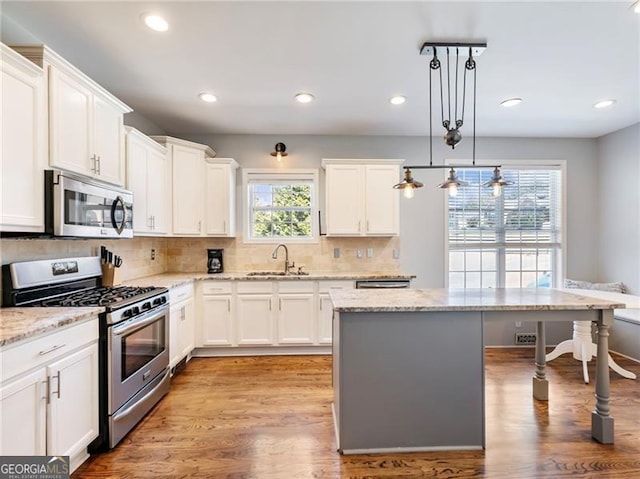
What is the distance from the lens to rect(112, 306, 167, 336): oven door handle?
2057 millimetres

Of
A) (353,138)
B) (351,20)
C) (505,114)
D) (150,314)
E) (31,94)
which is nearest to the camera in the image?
(31,94)

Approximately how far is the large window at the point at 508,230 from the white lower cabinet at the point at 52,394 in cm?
391

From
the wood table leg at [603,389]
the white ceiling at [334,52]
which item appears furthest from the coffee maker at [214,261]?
the wood table leg at [603,389]

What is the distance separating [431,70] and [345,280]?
2.21 metres

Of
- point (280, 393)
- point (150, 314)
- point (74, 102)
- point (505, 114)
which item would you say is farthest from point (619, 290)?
point (74, 102)

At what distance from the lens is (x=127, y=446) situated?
2.11 metres

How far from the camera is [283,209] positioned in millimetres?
4312

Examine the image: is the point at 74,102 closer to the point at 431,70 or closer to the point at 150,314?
the point at 150,314

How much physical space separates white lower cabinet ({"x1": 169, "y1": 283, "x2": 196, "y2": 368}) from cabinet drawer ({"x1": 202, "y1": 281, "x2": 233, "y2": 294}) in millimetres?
162

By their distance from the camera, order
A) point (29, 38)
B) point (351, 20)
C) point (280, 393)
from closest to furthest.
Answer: point (351, 20) < point (29, 38) < point (280, 393)

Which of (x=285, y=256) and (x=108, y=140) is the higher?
(x=108, y=140)

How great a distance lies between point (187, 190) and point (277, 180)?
1119 millimetres

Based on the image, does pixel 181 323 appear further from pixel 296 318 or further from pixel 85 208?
pixel 85 208

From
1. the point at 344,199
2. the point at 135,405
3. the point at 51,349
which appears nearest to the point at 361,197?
the point at 344,199
